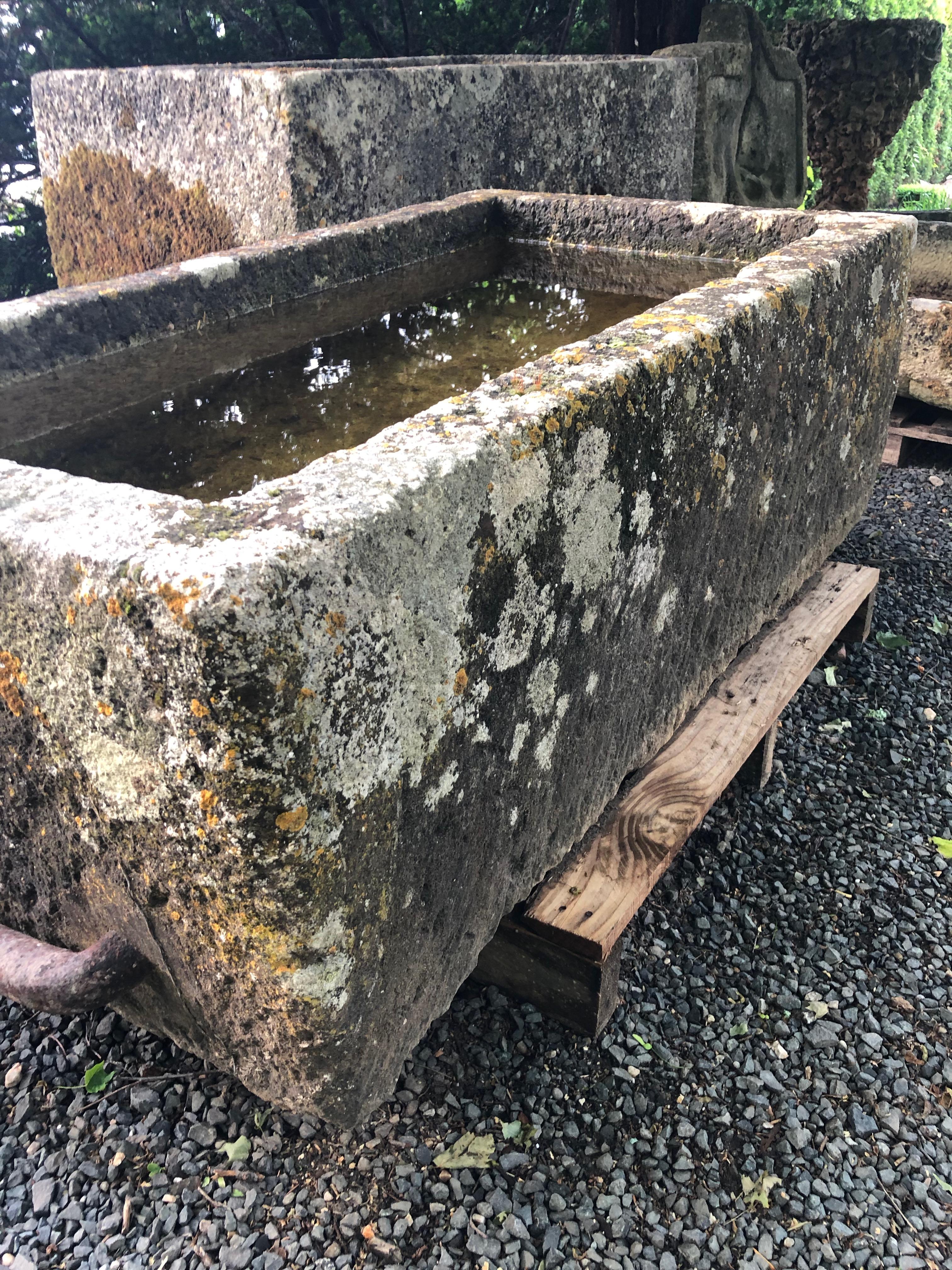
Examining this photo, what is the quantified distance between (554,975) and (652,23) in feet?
26.3

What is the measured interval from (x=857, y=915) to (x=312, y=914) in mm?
1615

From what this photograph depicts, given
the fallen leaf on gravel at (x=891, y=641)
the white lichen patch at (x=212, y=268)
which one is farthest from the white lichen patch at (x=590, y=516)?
the fallen leaf on gravel at (x=891, y=641)

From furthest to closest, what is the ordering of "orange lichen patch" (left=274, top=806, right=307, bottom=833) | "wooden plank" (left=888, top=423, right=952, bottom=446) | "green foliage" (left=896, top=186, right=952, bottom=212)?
"green foliage" (left=896, top=186, right=952, bottom=212) < "wooden plank" (left=888, top=423, right=952, bottom=446) < "orange lichen patch" (left=274, top=806, right=307, bottom=833)

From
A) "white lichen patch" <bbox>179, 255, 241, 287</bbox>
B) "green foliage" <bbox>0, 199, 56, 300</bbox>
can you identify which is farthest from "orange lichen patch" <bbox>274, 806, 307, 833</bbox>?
"green foliage" <bbox>0, 199, 56, 300</bbox>

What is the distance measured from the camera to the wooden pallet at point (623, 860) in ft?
5.97

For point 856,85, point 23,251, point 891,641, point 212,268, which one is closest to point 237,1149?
point 212,268

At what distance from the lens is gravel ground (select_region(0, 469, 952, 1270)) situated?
1575 mm

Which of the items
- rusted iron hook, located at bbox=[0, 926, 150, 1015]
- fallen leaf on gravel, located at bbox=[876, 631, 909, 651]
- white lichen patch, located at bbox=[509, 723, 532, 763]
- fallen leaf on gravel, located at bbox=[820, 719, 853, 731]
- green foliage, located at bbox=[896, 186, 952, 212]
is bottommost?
fallen leaf on gravel, located at bbox=[820, 719, 853, 731]

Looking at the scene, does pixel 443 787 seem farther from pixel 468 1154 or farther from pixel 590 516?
pixel 468 1154

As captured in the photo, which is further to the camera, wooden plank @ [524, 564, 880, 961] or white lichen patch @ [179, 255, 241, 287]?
white lichen patch @ [179, 255, 241, 287]

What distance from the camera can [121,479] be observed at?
2.00 m

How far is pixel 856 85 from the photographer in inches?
307

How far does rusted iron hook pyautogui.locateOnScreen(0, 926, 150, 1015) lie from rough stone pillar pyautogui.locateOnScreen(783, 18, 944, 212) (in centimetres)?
850

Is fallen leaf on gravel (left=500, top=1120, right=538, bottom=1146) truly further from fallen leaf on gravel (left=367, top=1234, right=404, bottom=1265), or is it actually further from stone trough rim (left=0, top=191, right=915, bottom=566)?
stone trough rim (left=0, top=191, right=915, bottom=566)
